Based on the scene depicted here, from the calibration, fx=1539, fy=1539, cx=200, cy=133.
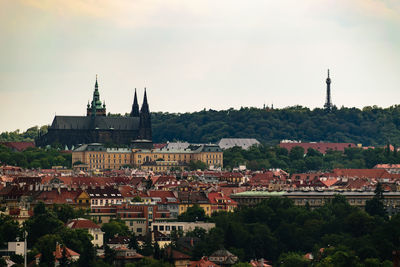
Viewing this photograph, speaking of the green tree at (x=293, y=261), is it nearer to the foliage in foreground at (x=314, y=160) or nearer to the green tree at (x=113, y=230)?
the green tree at (x=113, y=230)

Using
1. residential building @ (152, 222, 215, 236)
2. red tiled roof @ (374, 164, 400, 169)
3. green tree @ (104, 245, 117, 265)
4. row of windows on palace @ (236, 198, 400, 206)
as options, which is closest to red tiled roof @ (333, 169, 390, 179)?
red tiled roof @ (374, 164, 400, 169)

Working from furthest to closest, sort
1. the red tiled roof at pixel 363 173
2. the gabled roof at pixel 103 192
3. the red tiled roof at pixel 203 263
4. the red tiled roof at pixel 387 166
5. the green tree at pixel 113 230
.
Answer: the red tiled roof at pixel 387 166 → the red tiled roof at pixel 363 173 → the gabled roof at pixel 103 192 → the green tree at pixel 113 230 → the red tiled roof at pixel 203 263

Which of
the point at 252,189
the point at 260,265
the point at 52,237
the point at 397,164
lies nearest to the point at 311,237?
the point at 260,265

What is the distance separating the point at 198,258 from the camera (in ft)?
287

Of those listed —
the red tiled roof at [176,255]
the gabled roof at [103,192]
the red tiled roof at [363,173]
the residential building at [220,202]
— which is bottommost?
the red tiled roof at [176,255]

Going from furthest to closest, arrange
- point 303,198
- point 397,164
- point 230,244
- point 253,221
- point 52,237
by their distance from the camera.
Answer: point 397,164, point 303,198, point 253,221, point 230,244, point 52,237

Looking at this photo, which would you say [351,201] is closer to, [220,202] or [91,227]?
[220,202]

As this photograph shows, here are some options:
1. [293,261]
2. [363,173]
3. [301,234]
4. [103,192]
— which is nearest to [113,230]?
[301,234]

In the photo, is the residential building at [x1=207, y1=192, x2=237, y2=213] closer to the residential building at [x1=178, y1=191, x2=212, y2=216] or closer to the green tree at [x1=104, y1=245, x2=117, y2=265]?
the residential building at [x1=178, y1=191, x2=212, y2=216]

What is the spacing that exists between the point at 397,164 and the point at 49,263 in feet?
323

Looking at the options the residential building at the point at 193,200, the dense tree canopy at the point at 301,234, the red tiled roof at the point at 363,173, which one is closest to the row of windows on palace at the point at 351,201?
the dense tree canopy at the point at 301,234

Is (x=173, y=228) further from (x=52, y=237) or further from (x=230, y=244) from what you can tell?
(x=52, y=237)

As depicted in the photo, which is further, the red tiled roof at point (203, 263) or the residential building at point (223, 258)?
the residential building at point (223, 258)

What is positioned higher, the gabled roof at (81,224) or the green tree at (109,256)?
the gabled roof at (81,224)
